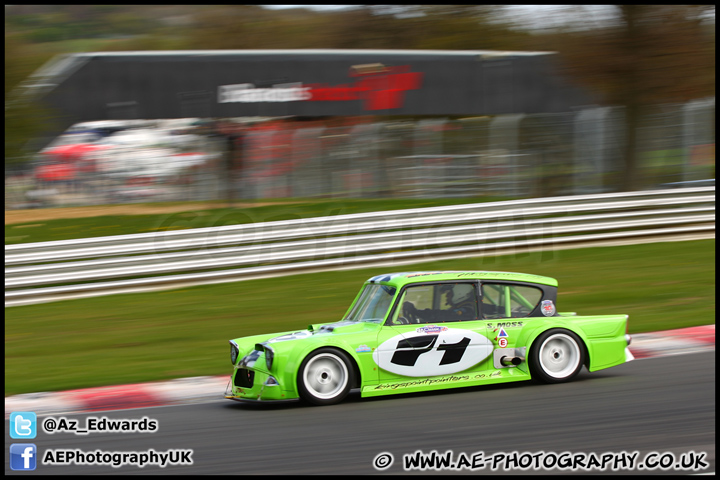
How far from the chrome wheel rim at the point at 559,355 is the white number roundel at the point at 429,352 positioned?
620 millimetres

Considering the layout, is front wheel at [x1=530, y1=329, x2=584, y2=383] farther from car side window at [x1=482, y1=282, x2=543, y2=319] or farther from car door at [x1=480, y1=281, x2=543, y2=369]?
car side window at [x1=482, y1=282, x2=543, y2=319]

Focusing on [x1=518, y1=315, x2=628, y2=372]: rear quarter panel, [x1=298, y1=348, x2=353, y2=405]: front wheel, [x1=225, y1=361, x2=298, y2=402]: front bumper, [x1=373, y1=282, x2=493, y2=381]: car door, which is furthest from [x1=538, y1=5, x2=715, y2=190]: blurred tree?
[x1=225, y1=361, x2=298, y2=402]: front bumper

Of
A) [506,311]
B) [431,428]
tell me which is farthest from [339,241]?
[431,428]

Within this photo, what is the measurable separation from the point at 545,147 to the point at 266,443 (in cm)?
1397

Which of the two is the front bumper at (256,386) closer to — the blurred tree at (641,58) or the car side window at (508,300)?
the car side window at (508,300)

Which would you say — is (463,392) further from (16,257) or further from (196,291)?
(16,257)

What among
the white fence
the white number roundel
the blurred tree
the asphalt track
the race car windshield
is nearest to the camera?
the asphalt track

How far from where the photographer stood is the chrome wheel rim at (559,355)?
6840mm

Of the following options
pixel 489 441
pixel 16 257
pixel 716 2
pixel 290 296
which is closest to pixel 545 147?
pixel 716 2

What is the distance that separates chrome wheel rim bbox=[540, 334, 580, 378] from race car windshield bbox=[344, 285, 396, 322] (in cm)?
146

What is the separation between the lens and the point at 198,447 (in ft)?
17.5

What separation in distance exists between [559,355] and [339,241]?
6182 mm

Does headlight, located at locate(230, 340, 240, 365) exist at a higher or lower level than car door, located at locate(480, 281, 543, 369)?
lower

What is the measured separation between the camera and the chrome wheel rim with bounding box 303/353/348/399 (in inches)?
252
